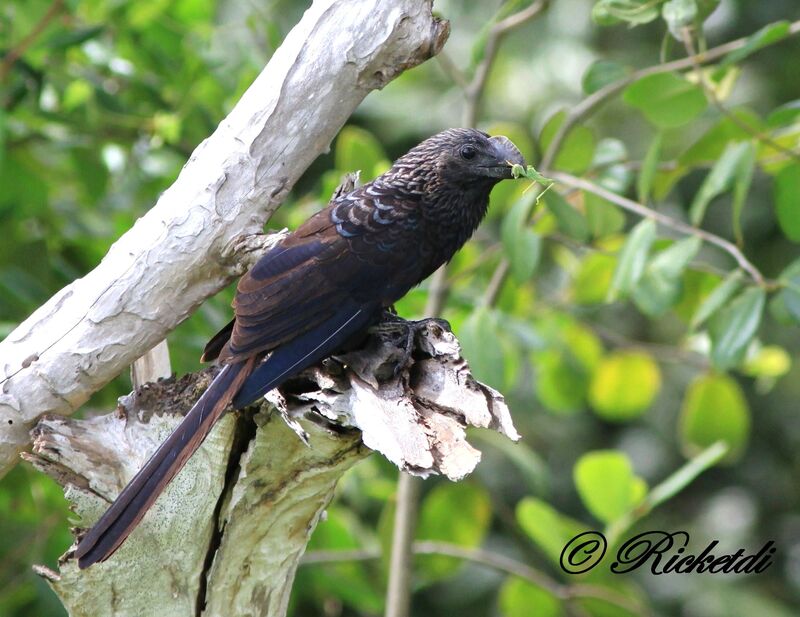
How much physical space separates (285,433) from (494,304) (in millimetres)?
1238

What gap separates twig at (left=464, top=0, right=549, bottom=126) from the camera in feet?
9.10

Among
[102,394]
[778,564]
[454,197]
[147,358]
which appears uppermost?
[147,358]

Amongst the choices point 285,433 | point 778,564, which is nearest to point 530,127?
point 778,564

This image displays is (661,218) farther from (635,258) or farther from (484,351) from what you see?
(484,351)

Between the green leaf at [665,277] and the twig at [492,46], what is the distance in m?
0.70

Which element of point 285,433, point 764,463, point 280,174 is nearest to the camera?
point 285,433

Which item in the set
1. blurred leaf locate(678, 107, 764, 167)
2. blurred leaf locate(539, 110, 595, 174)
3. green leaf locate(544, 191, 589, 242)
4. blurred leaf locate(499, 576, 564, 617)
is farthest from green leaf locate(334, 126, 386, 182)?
blurred leaf locate(499, 576, 564, 617)

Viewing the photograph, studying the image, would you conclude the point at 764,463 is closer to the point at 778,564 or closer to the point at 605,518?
the point at 778,564

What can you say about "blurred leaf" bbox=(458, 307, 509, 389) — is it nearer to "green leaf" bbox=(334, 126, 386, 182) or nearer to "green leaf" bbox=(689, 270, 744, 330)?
"green leaf" bbox=(689, 270, 744, 330)

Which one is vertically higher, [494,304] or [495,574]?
[494,304]

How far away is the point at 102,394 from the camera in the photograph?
3.26 metres

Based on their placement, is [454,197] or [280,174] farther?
[454,197]

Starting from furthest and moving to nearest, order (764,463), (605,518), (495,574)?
(764,463)
(495,574)
(605,518)

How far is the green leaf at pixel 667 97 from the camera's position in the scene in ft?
8.57
